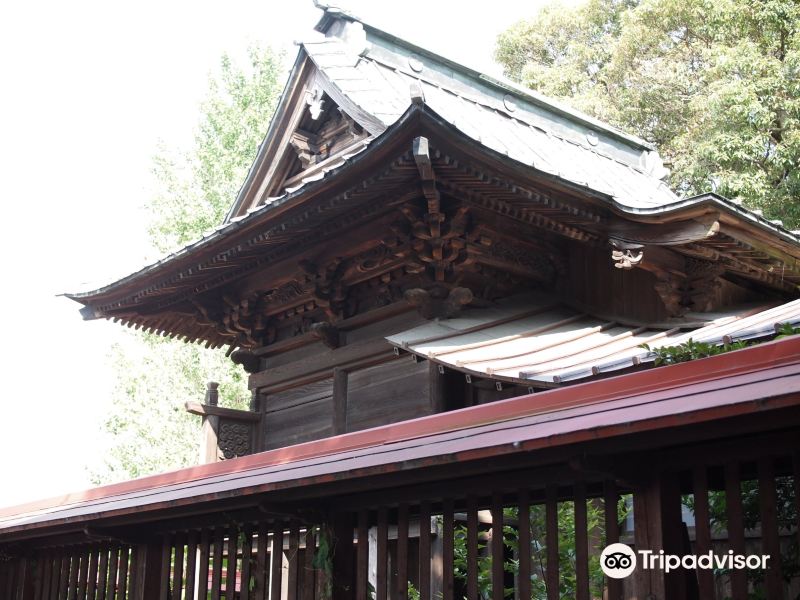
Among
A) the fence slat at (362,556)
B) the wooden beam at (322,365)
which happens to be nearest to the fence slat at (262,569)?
the fence slat at (362,556)

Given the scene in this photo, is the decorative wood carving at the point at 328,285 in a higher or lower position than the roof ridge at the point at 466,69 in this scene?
lower

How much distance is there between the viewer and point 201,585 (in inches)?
222

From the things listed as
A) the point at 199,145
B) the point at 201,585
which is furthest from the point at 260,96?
the point at 201,585

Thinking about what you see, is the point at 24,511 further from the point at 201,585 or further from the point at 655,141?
the point at 655,141

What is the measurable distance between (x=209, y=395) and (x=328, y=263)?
215 cm

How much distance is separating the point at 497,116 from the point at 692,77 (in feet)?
35.9

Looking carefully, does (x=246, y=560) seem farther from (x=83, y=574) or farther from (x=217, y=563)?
(x=83, y=574)

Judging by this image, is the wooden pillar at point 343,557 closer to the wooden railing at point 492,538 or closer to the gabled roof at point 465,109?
the wooden railing at point 492,538

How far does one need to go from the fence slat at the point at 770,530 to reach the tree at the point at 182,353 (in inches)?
663

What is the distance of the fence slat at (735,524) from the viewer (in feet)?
10.9

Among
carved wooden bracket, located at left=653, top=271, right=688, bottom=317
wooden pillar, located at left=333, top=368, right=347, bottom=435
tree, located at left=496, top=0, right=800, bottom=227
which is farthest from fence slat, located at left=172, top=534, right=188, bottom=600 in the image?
tree, located at left=496, top=0, right=800, bottom=227

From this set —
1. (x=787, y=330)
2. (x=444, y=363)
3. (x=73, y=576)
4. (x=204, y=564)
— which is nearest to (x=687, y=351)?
(x=787, y=330)

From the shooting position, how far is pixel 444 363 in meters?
6.99

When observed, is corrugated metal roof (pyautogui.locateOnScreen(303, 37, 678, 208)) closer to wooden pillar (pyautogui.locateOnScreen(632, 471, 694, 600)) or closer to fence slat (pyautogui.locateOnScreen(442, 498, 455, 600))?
fence slat (pyautogui.locateOnScreen(442, 498, 455, 600))
